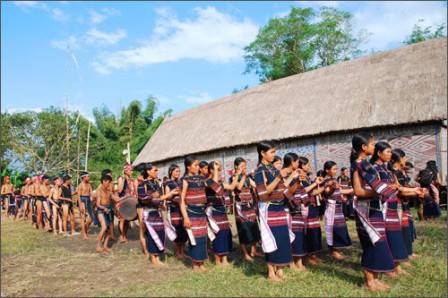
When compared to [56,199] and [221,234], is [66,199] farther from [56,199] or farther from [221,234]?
[221,234]

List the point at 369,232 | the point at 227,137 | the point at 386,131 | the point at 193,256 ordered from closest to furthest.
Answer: the point at 369,232 → the point at 193,256 → the point at 386,131 → the point at 227,137

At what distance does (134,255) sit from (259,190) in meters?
3.53

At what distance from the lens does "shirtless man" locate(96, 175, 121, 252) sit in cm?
830

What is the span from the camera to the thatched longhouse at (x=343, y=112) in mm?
12248

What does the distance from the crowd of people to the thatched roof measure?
5.13m

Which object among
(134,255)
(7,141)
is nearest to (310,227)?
(134,255)

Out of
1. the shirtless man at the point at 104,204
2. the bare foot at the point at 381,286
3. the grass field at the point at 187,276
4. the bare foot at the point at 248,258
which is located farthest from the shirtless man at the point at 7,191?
the bare foot at the point at 381,286

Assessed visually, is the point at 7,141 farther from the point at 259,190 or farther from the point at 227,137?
the point at 259,190

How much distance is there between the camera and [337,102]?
1500 centimetres

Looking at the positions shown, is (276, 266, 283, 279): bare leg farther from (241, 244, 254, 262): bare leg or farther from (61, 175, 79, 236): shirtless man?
(61, 175, 79, 236): shirtless man

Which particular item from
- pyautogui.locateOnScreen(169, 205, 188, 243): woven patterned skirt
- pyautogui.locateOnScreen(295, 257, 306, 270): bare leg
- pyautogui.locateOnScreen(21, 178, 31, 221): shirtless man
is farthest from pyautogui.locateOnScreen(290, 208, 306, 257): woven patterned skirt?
pyautogui.locateOnScreen(21, 178, 31, 221): shirtless man

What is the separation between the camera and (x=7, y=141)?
2672 cm

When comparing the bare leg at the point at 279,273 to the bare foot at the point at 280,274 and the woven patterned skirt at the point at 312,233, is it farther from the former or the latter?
the woven patterned skirt at the point at 312,233

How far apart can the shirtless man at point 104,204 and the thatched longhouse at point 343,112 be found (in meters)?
8.35
